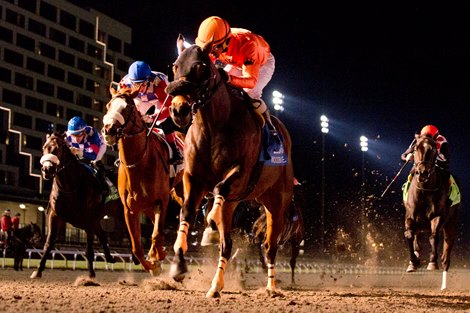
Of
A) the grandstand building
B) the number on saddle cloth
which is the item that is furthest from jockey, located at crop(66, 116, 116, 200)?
the grandstand building

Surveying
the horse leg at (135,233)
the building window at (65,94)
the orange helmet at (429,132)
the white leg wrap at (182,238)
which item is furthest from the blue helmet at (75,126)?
the building window at (65,94)

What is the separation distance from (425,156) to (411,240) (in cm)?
143

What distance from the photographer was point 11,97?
6066 cm

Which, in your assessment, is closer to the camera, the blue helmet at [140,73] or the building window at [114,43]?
the blue helmet at [140,73]

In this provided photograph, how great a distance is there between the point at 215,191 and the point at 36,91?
58946 millimetres

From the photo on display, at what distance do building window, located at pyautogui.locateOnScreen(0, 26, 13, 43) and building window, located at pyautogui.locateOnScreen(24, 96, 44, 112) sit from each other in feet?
16.2

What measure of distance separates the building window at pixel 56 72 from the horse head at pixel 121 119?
57.7 metres

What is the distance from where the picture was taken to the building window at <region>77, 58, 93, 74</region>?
6900cm

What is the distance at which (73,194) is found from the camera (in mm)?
11883

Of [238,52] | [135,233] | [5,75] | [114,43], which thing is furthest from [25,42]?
[238,52]

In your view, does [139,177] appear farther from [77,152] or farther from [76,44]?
[76,44]

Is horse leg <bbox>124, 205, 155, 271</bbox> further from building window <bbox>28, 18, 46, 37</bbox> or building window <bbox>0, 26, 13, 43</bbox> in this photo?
building window <bbox>28, 18, 46, 37</bbox>

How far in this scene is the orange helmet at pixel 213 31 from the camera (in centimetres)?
790

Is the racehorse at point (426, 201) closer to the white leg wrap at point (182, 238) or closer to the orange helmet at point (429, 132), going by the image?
the orange helmet at point (429, 132)
